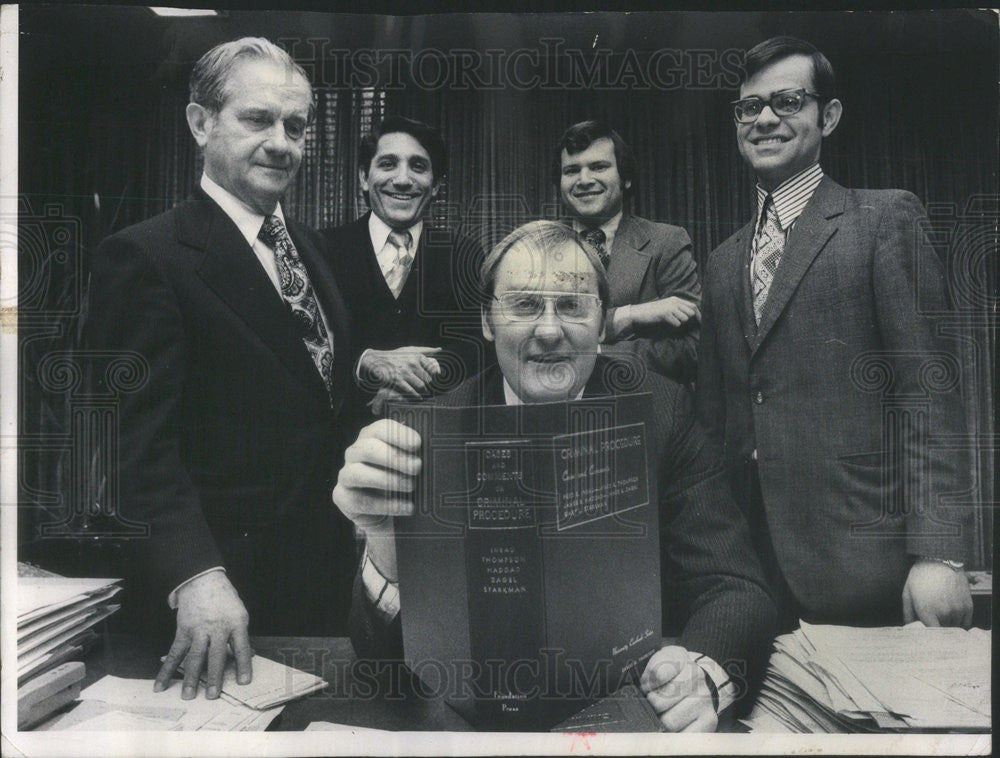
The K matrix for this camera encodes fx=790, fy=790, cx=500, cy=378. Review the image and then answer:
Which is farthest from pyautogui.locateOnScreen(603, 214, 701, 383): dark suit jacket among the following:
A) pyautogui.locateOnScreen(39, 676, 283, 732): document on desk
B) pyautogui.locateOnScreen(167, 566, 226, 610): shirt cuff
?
pyautogui.locateOnScreen(39, 676, 283, 732): document on desk

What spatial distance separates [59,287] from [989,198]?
273 cm

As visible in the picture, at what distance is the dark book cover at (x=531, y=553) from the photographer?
7.19ft

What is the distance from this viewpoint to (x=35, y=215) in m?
2.30

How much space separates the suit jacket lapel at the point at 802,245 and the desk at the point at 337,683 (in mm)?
1408

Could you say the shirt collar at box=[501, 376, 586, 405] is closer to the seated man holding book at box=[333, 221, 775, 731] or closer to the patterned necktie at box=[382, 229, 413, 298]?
the seated man holding book at box=[333, 221, 775, 731]

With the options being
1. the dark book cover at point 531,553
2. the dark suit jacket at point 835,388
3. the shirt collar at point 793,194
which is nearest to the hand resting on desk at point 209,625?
the dark book cover at point 531,553

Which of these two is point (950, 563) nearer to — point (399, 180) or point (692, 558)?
point (692, 558)

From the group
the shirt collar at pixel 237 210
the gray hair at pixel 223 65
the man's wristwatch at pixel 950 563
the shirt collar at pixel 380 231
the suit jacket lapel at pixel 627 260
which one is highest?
the gray hair at pixel 223 65

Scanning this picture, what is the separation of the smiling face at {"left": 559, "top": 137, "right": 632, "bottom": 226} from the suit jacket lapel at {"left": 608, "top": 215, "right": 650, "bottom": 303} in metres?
0.07

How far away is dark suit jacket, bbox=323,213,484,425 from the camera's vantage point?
7.38 ft

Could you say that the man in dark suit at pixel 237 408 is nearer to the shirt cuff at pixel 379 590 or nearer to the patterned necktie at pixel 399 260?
the shirt cuff at pixel 379 590

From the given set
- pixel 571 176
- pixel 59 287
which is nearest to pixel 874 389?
pixel 571 176

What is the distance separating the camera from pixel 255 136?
2244 mm

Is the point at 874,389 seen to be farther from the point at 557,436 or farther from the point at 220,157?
the point at 220,157
